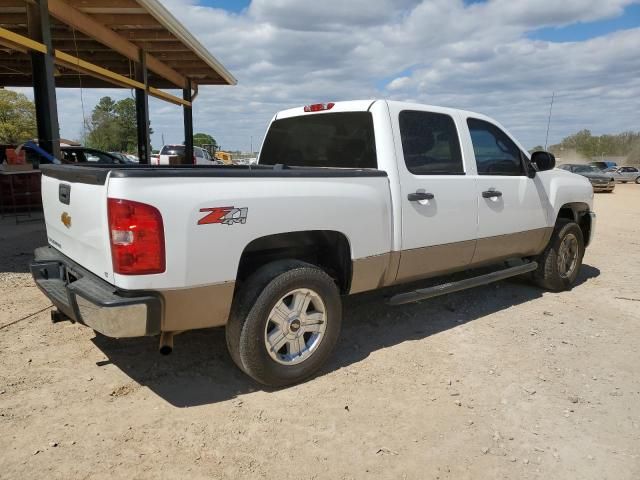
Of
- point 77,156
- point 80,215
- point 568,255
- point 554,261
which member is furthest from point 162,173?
point 77,156

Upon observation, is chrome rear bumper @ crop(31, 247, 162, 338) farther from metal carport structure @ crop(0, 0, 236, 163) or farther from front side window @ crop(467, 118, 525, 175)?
metal carport structure @ crop(0, 0, 236, 163)

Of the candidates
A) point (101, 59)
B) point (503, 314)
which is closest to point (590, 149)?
point (101, 59)

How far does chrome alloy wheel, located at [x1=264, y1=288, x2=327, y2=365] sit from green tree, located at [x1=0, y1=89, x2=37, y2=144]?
43219 millimetres

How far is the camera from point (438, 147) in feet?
14.0

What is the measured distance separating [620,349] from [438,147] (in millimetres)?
2329

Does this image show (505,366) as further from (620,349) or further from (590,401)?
(620,349)

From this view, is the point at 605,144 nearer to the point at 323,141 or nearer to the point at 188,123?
the point at 188,123

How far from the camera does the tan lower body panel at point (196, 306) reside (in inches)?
110

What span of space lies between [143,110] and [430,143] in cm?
1150

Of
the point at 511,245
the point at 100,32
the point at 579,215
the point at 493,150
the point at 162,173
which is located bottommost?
the point at 511,245

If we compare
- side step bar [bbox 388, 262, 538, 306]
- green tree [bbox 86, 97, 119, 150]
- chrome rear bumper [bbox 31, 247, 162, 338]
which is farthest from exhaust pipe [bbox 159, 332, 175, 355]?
green tree [bbox 86, 97, 119, 150]

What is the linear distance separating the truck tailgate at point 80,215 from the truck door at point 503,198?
124 inches

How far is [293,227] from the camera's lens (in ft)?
10.5

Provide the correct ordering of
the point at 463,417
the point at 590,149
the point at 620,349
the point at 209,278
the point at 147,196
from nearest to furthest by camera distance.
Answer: the point at 147,196, the point at 209,278, the point at 463,417, the point at 620,349, the point at 590,149
